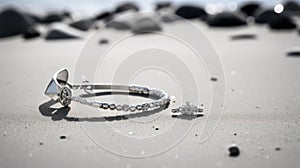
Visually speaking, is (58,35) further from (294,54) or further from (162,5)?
(162,5)

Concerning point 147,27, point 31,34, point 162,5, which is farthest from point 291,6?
point 31,34

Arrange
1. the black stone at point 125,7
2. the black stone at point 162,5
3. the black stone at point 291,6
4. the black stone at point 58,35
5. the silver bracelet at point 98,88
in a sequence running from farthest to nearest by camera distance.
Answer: the black stone at point 162,5
the black stone at point 125,7
the black stone at point 291,6
the black stone at point 58,35
the silver bracelet at point 98,88

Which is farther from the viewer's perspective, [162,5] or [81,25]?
[162,5]

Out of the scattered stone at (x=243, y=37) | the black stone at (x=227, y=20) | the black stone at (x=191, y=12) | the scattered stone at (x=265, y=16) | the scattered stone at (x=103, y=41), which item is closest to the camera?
the scattered stone at (x=103, y=41)

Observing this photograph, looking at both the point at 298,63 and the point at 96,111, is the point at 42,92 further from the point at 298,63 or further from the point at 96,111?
the point at 298,63

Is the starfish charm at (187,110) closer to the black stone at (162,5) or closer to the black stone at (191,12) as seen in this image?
the black stone at (191,12)

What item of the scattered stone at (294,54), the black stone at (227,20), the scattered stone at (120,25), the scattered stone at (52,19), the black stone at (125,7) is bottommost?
the scattered stone at (294,54)

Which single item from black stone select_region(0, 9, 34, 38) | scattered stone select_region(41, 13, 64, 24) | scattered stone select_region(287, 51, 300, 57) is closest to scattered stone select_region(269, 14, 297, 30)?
scattered stone select_region(287, 51, 300, 57)

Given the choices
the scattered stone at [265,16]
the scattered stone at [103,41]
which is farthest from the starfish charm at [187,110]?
the scattered stone at [265,16]
